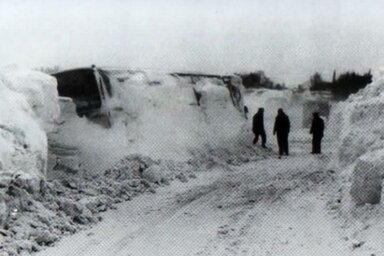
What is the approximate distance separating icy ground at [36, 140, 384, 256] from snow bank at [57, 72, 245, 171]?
207 cm

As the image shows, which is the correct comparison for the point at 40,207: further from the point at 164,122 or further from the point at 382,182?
the point at 164,122

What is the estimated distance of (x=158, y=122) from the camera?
15750 millimetres

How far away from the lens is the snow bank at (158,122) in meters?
13.1

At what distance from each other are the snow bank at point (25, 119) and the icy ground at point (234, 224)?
1.26 metres

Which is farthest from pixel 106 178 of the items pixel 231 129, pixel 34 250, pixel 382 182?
pixel 231 129

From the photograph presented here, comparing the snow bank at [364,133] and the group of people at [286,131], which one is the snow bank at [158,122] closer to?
the group of people at [286,131]

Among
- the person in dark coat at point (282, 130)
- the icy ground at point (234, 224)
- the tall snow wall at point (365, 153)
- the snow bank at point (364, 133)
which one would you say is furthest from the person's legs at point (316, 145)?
the icy ground at point (234, 224)

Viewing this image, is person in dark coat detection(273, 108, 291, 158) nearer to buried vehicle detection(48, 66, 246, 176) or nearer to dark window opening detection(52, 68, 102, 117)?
buried vehicle detection(48, 66, 246, 176)

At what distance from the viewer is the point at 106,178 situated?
11445 millimetres

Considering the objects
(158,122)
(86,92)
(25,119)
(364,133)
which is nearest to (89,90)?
(86,92)

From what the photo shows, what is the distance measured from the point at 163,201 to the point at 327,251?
11.7 feet

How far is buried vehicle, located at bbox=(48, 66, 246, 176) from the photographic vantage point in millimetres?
12727

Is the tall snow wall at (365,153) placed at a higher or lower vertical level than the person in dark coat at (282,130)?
higher

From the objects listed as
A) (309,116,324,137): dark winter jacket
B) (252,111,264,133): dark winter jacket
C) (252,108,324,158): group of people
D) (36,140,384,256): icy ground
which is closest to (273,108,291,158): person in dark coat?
(252,108,324,158): group of people
